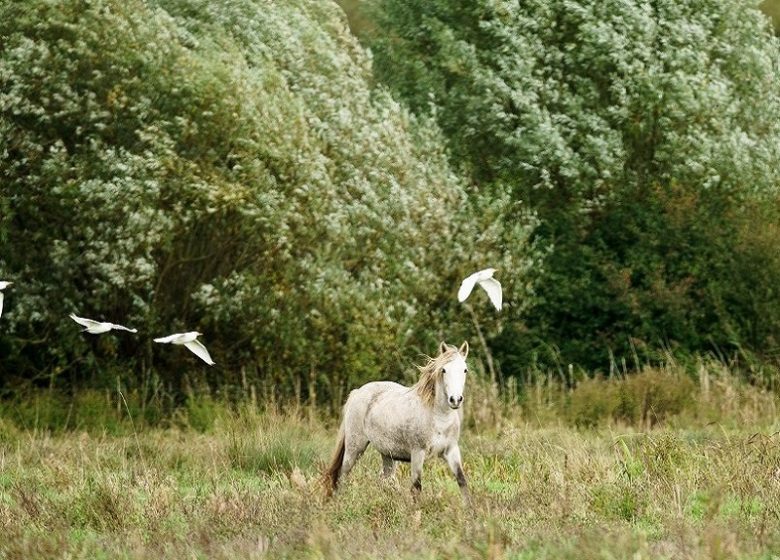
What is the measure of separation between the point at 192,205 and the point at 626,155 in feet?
30.0

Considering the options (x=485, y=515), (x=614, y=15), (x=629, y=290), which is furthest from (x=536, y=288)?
(x=485, y=515)

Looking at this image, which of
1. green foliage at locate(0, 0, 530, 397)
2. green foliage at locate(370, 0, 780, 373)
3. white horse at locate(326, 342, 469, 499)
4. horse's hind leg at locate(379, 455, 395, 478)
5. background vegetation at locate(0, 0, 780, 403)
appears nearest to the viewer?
white horse at locate(326, 342, 469, 499)

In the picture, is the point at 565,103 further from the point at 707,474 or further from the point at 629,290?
the point at 707,474

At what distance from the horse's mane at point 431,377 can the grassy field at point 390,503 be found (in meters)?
0.59

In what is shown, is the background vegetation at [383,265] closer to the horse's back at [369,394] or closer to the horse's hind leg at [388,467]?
the horse's hind leg at [388,467]

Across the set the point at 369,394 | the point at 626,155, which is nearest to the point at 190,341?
the point at 369,394

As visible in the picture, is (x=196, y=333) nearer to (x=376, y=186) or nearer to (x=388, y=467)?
(x=388, y=467)

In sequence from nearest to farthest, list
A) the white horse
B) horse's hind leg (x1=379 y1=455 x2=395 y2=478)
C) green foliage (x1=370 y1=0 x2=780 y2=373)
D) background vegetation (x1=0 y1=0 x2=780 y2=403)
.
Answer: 1. the white horse
2. horse's hind leg (x1=379 y1=455 x2=395 y2=478)
3. background vegetation (x1=0 y1=0 x2=780 y2=403)
4. green foliage (x1=370 y1=0 x2=780 y2=373)

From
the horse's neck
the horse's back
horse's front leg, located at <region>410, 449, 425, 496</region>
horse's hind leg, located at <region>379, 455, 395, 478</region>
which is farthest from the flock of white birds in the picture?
horse's hind leg, located at <region>379, 455, 395, 478</region>

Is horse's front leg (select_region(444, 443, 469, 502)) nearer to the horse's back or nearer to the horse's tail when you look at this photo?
the horse's back

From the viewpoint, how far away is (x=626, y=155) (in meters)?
25.8

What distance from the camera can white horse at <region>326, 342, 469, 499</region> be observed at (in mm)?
9664

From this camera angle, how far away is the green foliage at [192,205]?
1927cm

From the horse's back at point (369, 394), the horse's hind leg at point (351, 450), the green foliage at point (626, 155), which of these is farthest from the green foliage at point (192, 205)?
the horse's hind leg at point (351, 450)
